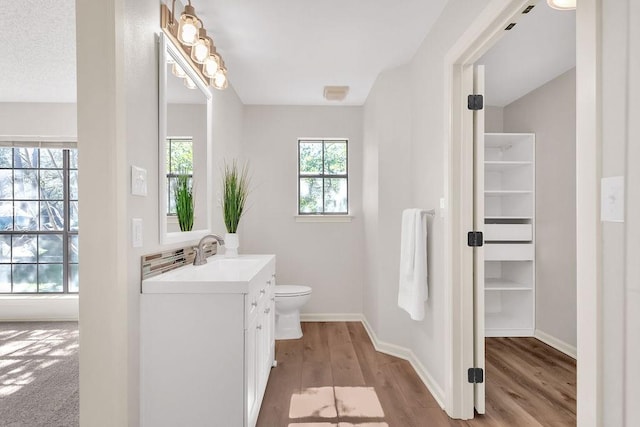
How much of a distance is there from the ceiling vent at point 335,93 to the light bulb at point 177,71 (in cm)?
173

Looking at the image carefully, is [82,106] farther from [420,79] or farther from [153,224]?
[420,79]

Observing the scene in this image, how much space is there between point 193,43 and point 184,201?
888mm

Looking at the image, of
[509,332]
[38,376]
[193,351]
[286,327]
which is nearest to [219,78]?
[193,351]

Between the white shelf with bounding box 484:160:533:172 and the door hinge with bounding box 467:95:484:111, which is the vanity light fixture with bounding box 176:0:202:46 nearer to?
the door hinge with bounding box 467:95:484:111

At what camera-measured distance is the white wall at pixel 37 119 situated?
Result: 4184 millimetres

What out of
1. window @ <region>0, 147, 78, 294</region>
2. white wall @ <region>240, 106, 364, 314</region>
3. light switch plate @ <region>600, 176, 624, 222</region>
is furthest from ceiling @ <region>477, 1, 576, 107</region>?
window @ <region>0, 147, 78, 294</region>

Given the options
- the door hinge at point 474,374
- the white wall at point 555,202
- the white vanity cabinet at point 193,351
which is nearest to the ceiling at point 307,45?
the white wall at point 555,202

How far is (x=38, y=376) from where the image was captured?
2713 mm

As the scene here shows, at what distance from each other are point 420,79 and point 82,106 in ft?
7.44

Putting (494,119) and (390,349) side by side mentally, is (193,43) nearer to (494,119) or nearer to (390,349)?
(390,349)

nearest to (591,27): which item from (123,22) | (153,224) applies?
(123,22)

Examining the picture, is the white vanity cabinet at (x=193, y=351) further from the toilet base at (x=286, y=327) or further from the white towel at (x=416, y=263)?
the toilet base at (x=286, y=327)

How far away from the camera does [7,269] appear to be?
14.2 ft

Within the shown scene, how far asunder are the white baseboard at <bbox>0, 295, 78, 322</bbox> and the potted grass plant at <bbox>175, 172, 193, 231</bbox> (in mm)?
2910
